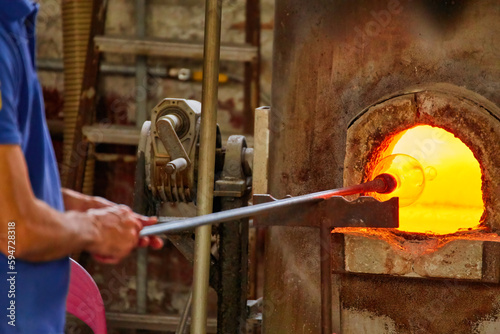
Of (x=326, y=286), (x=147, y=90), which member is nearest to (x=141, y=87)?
(x=147, y=90)

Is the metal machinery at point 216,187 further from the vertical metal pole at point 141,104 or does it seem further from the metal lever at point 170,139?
the vertical metal pole at point 141,104

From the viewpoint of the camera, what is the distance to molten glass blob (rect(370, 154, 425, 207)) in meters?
2.63

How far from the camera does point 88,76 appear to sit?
4734 mm

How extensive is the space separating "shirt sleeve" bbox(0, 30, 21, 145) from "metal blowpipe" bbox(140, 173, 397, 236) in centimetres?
37

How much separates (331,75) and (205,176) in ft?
2.07

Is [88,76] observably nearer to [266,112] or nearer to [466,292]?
[266,112]

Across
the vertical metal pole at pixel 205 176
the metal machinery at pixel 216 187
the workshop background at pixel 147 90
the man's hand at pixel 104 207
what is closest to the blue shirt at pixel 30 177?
the man's hand at pixel 104 207

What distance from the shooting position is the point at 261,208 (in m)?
1.85

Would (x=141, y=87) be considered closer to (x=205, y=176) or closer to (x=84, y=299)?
(x=205, y=176)

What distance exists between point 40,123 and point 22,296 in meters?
0.37

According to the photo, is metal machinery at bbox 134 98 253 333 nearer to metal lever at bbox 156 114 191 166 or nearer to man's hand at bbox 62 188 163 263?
metal lever at bbox 156 114 191 166

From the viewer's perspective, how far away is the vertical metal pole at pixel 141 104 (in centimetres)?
473

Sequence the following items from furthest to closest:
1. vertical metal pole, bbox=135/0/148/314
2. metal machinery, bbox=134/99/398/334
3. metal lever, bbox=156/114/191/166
Answer: vertical metal pole, bbox=135/0/148/314 < metal machinery, bbox=134/99/398/334 < metal lever, bbox=156/114/191/166

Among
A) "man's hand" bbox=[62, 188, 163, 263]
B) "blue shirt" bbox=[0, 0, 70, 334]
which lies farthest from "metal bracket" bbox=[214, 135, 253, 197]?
"blue shirt" bbox=[0, 0, 70, 334]
